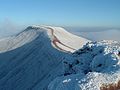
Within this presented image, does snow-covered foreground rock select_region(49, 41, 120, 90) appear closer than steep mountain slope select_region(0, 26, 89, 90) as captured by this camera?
Yes

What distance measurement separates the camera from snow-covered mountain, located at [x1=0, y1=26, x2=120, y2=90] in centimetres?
2953

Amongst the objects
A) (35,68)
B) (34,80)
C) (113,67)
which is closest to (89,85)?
(113,67)

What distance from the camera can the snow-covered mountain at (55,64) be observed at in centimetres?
2953

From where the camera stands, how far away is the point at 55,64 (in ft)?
313

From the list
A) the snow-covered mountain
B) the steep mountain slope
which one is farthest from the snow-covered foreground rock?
the steep mountain slope

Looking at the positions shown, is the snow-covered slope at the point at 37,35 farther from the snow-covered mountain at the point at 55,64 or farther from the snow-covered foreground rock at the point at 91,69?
the snow-covered foreground rock at the point at 91,69

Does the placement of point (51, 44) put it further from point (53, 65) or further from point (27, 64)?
point (53, 65)

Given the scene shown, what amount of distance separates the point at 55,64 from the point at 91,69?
59.8 meters

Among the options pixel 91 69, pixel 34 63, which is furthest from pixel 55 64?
pixel 91 69

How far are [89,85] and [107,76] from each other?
214cm

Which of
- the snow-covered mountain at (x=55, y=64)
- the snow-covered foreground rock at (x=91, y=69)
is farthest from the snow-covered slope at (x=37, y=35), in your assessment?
the snow-covered foreground rock at (x=91, y=69)

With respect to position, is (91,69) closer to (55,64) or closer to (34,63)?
(55,64)

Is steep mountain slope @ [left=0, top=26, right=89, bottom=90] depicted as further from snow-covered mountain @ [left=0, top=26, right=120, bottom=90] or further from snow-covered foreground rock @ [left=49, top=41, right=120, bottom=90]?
snow-covered foreground rock @ [left=49, top=41, right=120, bottom=90]

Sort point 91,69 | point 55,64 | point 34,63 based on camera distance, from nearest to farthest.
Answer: point 91,69, point 55,64, point 34,63
